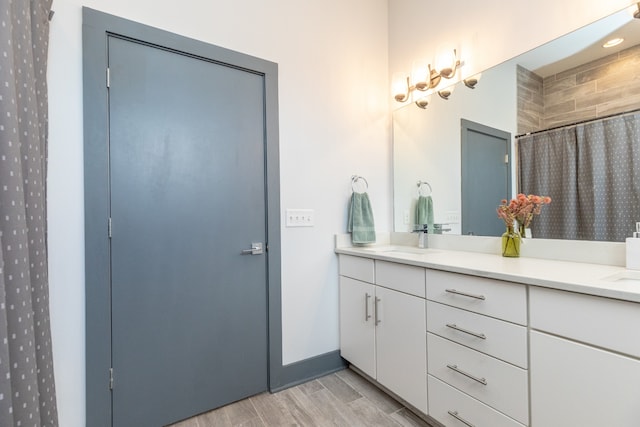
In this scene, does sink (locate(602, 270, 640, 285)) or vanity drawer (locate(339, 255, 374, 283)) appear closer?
sink (locate(602, 270, 640, 285))

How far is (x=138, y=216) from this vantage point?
4.81 feet

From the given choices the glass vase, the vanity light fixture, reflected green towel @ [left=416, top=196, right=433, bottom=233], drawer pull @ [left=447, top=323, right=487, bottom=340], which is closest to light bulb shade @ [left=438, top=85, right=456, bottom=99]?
the vanity light fixture

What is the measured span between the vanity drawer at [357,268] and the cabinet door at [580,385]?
885 mm

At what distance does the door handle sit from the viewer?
1756mm

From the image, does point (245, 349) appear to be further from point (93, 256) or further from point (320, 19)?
point (320, 19)

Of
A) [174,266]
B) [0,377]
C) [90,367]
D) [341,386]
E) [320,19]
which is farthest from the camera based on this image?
[320,19]

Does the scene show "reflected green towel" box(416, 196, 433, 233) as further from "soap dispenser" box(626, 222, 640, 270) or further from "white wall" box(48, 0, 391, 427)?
"soap dispenser" box(626, 222, 640, 270)

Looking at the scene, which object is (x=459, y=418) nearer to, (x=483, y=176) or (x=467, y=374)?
(x=467, y=374)

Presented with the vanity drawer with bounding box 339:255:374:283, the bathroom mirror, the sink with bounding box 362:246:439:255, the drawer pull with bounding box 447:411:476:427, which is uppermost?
the bathroom mirror

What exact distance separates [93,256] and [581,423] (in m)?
2.00

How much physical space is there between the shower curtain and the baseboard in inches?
58.6

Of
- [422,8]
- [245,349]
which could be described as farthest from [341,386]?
[422,8]

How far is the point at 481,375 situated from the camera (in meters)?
1.21

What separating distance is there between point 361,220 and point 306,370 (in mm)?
1085
